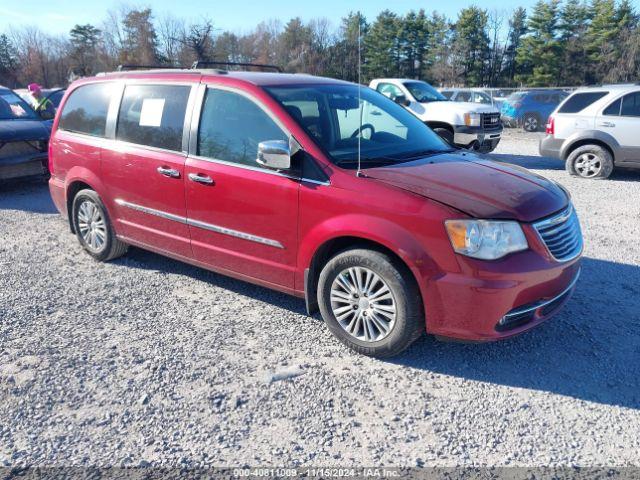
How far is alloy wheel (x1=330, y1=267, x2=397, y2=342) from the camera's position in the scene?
11.4 ft

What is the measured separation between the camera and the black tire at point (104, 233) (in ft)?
17.1

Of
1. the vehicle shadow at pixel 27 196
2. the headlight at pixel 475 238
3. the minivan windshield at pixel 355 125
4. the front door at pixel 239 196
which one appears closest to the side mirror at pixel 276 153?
the front door at pixel 239 196

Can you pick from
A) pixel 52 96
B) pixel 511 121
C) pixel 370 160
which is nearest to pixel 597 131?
pixel 370 160

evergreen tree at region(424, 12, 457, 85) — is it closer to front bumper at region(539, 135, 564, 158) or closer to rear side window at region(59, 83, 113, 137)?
front bumper at region(539, 135, 564, 158)

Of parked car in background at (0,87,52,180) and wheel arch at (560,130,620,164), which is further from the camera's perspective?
wheel arch at (560,130,620,164)

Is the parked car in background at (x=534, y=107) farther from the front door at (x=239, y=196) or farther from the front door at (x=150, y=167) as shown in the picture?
the front door at (x=239, y=196)

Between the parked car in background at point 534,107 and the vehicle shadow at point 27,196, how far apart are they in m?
17.1

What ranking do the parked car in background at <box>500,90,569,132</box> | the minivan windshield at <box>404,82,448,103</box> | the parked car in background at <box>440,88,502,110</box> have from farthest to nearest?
the parked car in background at <box>440,88,502,110</box>, the parked car in background at <box>500,90,569,132</box>, the minivan windshield at <box>404,82,448,103</box>

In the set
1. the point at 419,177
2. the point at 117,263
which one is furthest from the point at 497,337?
the point at 117,263

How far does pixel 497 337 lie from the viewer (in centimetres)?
325

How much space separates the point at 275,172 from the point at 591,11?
5855 cm

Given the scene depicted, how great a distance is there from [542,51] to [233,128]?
55298 millimetres

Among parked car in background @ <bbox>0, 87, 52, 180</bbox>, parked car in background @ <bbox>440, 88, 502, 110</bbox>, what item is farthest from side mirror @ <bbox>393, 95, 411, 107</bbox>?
parked car in background @ <bbox>440, 88, 502, 110</bbox>

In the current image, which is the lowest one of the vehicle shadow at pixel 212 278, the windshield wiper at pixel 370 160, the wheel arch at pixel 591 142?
the vehicle shadow at pixel 212 278
